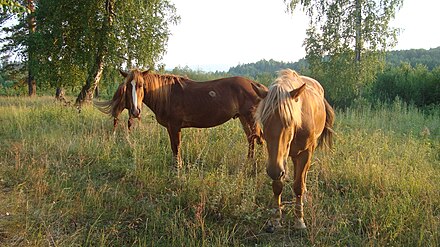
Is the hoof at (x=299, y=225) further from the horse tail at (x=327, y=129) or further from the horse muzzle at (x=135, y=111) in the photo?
the horse muzzle at (x=135, y=111)

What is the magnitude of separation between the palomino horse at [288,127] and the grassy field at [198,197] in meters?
0.31

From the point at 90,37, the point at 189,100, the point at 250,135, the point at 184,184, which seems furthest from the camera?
the point at 90,37

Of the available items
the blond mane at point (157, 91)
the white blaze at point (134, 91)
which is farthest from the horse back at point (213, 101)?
the white blaze at point (134, 91)

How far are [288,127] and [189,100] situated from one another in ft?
9.84

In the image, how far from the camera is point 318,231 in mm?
3129

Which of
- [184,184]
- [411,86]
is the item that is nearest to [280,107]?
[184,184]

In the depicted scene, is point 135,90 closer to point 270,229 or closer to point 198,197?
point 198,197

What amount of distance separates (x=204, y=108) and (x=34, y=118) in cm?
551

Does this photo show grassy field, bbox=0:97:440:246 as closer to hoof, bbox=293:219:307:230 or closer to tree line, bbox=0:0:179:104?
hoof, bbox=293:219:307:230

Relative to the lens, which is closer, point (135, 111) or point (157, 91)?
point (135, 111)

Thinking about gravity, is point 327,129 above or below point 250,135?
above

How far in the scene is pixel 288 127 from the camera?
2820mm

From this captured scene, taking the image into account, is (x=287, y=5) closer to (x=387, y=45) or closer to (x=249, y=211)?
(x=387, y=45)

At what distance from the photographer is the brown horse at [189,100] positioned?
17.4ft
